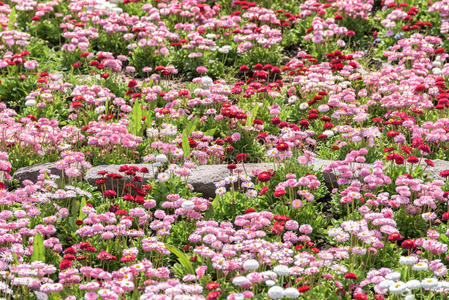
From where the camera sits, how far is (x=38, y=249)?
638 centimetres

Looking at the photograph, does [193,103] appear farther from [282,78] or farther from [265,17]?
[265,17]

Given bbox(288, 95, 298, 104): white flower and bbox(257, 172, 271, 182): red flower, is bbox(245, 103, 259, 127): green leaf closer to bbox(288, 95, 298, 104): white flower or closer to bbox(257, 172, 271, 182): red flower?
bbox(288, 95, 298, 104): white flower

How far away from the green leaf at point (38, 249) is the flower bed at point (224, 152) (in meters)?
0.02

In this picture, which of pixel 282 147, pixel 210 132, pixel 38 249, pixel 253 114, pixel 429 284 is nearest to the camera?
pixel 429 284

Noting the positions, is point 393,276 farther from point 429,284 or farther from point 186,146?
point 186,146

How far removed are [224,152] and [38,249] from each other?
2927 millimetres

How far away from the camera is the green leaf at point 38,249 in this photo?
6320 millimetres

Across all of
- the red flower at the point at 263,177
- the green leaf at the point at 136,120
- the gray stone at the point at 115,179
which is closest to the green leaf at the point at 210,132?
the green leaf at the point at 136,120

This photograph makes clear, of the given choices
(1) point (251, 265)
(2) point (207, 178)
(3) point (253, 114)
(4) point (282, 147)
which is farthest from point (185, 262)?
(3) point (253, 114)

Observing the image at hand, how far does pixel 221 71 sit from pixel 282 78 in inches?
36.2

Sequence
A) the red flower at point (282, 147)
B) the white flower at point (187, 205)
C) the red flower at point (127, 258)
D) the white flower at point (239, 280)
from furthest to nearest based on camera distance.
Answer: the red flower at point (282, 147), the white flower at point (187, 205), the red flower at point (127, 258), the white flower at point (239, 280)

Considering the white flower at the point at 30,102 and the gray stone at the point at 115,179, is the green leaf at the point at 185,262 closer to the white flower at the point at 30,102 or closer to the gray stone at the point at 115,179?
the gray stone at the point at 115,179

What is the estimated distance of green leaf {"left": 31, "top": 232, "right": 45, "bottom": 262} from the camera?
632 cm

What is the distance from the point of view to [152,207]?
7.25 m
